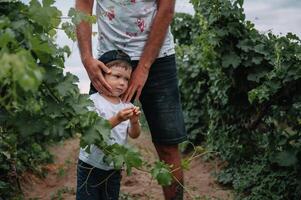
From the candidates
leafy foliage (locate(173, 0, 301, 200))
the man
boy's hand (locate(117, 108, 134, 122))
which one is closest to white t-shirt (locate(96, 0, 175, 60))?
the man

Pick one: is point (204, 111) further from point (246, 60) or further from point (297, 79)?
point (297, 79)

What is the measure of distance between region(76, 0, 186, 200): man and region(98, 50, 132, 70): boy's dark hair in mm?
66

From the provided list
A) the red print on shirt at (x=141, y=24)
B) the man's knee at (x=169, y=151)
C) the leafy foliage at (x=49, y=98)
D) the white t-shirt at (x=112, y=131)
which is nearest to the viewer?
the leafy foliage at (x=49, y=98)

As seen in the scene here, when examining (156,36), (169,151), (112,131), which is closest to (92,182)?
(112,131)

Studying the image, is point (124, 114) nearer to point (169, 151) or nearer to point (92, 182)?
point (92, 182)

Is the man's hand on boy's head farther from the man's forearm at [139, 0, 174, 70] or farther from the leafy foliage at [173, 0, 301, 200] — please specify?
the leafy foliage at [173, 0, 301, 200]

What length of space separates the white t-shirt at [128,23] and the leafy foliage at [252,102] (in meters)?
1.38

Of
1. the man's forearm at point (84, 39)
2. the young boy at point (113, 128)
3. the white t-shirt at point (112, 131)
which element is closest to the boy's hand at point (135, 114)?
the young boy at point (113, 128)

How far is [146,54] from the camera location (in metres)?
3.25

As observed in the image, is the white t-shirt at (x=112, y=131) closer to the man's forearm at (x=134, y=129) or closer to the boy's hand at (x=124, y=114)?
the man's forearm at (x=134, y=129)

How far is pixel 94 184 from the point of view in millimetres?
3264

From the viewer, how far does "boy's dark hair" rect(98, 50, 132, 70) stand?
316 centimetres

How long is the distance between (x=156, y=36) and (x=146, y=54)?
0.42 ft

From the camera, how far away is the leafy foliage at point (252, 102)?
428cm
